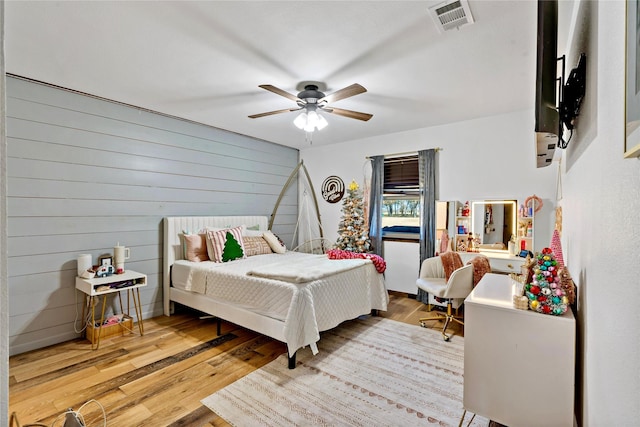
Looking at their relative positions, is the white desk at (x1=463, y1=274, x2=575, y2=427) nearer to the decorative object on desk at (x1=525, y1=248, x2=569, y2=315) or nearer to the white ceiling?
the decorative object on desk at (x1=525, y1=248, x2=569, y2=315)

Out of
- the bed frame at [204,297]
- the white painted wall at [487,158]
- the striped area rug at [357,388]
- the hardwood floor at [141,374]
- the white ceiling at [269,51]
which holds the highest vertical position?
the white ceiling at [269,51]

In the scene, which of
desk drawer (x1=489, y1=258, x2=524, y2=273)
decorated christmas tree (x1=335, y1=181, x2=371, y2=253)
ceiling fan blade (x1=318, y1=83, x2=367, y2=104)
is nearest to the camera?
ceiling fan blade (x1=318, y1=83, x2=367, y2=104)

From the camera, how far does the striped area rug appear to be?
1.94 metres

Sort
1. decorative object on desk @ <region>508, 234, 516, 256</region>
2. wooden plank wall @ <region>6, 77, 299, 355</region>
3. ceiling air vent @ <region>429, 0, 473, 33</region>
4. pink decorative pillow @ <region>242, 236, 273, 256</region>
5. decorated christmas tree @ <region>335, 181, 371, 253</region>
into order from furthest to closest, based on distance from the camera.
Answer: decorated christmas tree @ <region>335, 181, 371, 253</region>
pink decorative pillow @ <region>242, 236, 273, 256</region>
decorative object on desk @ <region>508, 234, 516, 256</region>
wooden plank wall @ <region>6, 77, 299, 355</region>
ceiling air vent @ <region>429, 0, 473, 33</region>

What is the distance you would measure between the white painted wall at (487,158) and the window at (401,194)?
229 mm

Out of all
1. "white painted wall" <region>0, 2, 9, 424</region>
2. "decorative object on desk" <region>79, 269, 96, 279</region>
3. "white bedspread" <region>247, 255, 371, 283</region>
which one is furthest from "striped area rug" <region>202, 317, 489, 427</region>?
"decorative object on desk" <region>79, 269, 96, 279</region>

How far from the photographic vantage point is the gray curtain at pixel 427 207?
4.28m

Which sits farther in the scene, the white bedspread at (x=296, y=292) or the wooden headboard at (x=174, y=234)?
the wooden headboard at (x=174, y=234)

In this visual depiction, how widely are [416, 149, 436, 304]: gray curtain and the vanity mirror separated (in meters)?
0.53

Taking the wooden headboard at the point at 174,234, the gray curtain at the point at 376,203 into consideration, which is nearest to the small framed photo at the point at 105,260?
the wooden headboard at the point at 174,234

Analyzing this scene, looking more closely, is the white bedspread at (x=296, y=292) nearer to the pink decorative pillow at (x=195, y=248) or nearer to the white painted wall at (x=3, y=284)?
the pink decorative pillow at (x=195, y=248)

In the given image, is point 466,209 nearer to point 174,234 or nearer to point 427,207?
point 427,207

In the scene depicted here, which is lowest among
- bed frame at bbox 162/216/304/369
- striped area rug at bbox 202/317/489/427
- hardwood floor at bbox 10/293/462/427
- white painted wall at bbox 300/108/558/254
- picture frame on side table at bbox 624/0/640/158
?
hardwood floor at bbox 10/293/462/427

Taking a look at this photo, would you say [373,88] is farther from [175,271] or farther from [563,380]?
[175,271]
